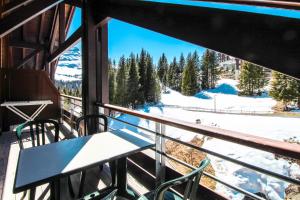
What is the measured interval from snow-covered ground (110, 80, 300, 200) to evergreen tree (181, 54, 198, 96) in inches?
55.0

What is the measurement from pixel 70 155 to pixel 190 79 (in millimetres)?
39063

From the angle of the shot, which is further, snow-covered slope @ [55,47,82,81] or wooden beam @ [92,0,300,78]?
snow-covered slope @ [55,47,82,81]

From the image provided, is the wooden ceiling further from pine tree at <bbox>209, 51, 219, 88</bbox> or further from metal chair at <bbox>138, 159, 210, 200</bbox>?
pine tree at <bbox>209, 51, 219, 88</bbox>

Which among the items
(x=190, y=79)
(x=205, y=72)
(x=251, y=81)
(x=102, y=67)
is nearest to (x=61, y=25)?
(x=102, y=67)

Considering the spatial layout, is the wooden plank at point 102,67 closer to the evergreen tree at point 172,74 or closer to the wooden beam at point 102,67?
the wooden beam at point 102,67

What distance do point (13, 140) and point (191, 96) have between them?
37480 millimetres

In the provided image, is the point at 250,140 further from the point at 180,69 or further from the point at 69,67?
the point at 69,67

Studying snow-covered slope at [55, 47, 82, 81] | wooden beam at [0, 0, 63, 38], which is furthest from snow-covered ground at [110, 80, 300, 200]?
wooden beam at [0, 0, 63, 38]

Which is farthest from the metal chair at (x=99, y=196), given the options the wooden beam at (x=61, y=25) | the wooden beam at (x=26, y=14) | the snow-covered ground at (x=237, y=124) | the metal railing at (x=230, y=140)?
the snow-covered ground at (x=237, y=124)

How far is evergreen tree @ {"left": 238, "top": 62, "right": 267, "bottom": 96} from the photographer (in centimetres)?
2593

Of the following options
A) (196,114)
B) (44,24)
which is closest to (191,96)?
(196,114)

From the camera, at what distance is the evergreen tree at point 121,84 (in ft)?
127

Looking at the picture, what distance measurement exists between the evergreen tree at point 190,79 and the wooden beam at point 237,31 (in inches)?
1490

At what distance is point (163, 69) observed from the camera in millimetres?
43438
